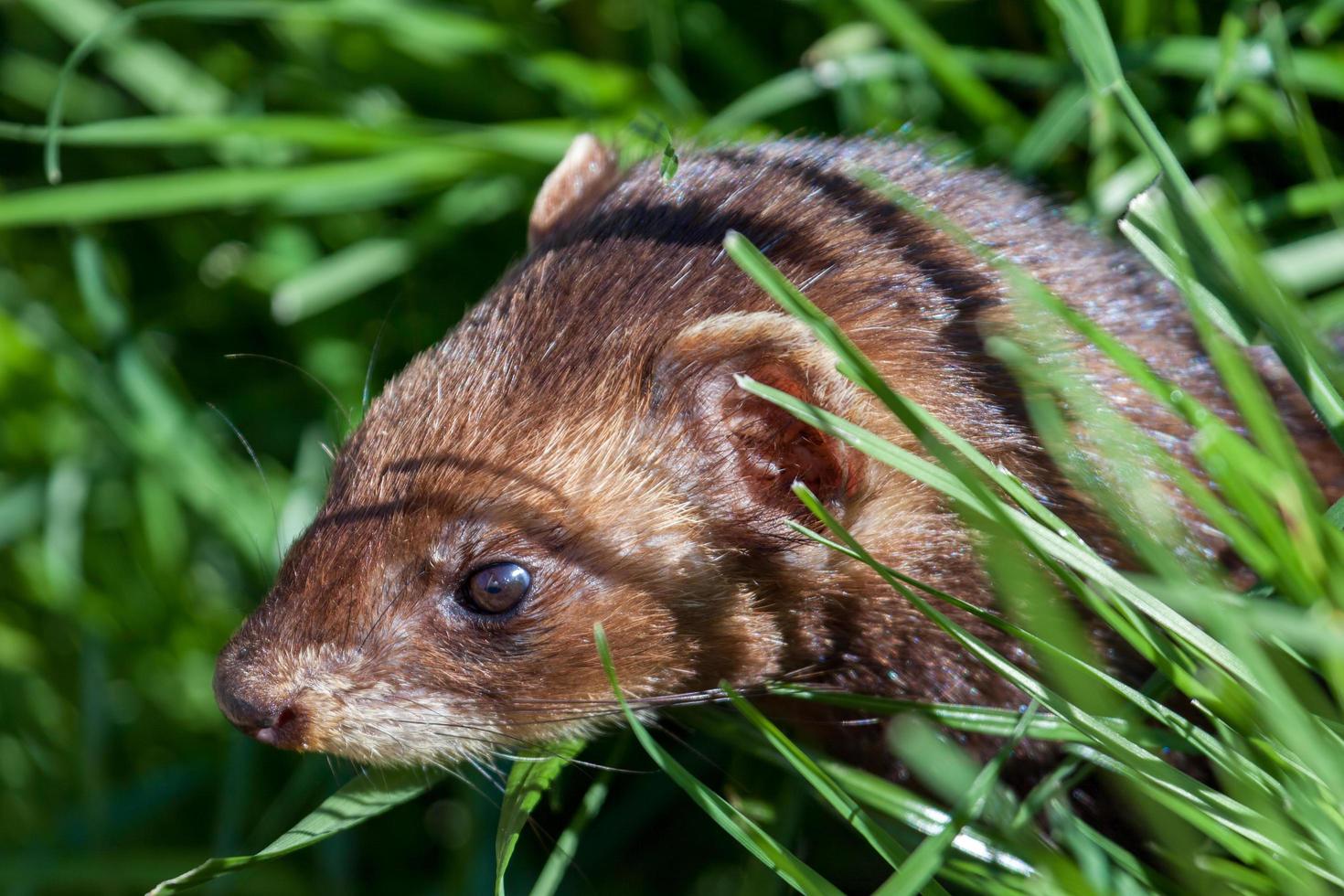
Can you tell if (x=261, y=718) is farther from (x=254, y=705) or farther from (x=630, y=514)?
(x=630, y=514)

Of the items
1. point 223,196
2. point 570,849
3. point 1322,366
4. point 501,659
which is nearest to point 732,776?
point 570,849

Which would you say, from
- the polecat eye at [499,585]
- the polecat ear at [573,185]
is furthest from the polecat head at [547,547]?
the polecat ear at [573,185]

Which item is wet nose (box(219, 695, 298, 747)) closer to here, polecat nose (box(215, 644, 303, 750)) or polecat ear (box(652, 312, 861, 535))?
polecat nose (box(215, 644, 303, 750))

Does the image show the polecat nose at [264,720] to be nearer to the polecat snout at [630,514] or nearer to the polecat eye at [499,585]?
the polecat snout at [630,514]

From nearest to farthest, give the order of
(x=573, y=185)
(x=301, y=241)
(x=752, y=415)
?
(x=752, y=415) → (x=573, y=185) → (x=301, y=241)

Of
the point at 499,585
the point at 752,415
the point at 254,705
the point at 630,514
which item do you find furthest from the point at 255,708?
the point at 752,415

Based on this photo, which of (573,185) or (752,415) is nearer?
(752,415)

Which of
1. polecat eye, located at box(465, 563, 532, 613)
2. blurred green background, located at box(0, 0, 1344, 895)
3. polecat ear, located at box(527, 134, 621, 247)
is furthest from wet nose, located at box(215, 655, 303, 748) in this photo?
polecat ear, located at box(527, 134, 621, 247)

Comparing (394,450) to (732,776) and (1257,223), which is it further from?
(1257,223)
